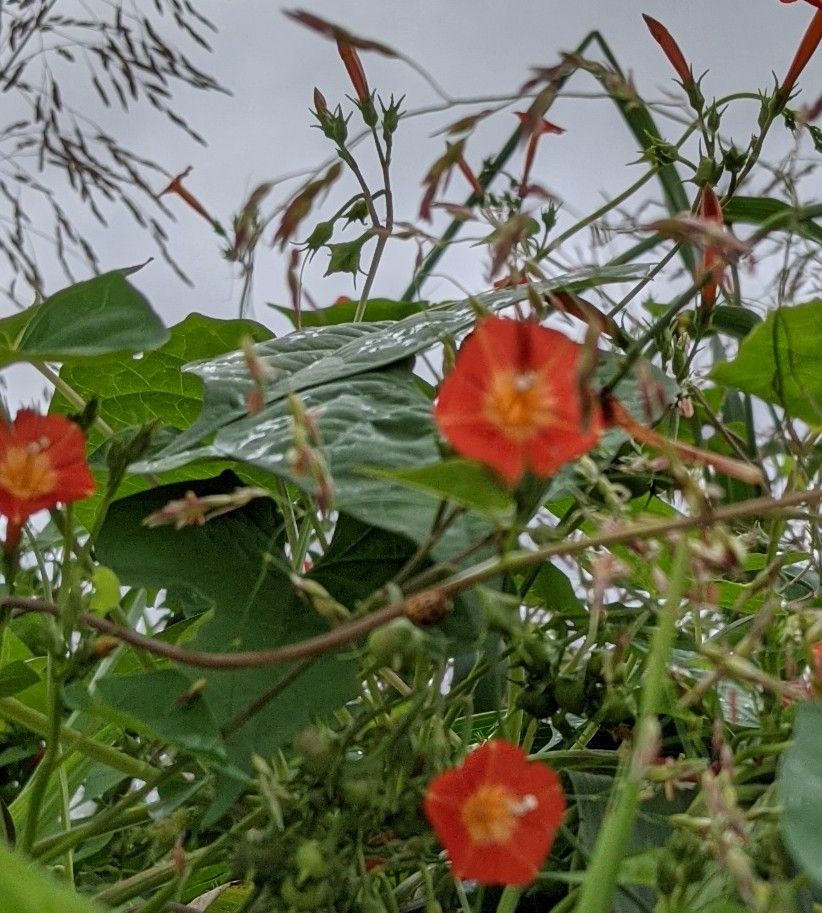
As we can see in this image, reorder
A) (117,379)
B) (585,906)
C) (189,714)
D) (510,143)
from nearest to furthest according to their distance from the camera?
1. (585,906)
2. (189,714)
3. (117,379)
4. (510,143)

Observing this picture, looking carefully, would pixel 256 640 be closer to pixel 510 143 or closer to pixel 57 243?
pixel 510 143

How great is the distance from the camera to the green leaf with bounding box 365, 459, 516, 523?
0.67ft

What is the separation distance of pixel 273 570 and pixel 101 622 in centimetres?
8

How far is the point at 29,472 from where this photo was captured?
0.91 feet

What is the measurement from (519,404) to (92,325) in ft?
0.47

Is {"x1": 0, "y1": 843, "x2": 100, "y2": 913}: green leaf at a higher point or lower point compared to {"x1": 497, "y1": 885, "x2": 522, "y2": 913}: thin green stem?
higher

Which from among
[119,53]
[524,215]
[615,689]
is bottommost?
[615,689]

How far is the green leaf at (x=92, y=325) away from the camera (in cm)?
28

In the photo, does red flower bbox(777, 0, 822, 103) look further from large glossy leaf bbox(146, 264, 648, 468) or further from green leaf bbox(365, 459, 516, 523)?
green leaf bbox(365, 459, 516, 523)

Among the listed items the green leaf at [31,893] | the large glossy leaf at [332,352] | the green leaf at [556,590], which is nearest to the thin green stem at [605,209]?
the large glossy leaf at [332,352]

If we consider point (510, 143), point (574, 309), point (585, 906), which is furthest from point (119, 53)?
point (585, 906)

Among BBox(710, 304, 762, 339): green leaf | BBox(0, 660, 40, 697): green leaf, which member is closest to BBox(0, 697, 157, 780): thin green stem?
BBox(0, 660, 40, 697): green leaf

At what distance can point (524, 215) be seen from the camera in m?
0.21

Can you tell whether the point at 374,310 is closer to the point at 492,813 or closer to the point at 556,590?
the point at 556,590
